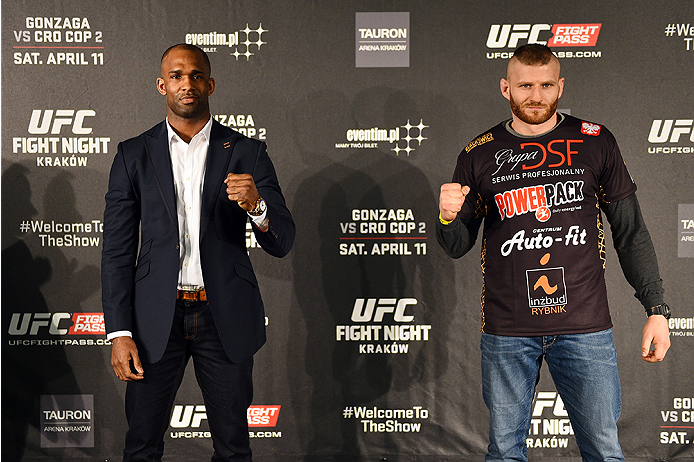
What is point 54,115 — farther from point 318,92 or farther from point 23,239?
point 318,92

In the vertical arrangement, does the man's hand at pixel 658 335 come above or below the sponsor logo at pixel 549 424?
above

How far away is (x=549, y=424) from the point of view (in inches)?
124

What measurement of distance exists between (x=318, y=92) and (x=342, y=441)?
1.83 metres

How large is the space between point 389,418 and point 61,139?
2258 millimetres

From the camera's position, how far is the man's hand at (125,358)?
199 centimetres

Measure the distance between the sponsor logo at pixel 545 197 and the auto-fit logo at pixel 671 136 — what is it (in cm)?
140

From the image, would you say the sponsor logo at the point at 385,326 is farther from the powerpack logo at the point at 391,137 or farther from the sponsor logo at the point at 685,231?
the sponsor logo at the point at 685,231

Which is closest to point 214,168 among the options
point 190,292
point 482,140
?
point 190,292

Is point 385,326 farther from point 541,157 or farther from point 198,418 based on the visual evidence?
point 541,157

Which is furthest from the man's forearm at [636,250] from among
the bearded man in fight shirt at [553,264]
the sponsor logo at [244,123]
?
the sponsor logo at [244,123]

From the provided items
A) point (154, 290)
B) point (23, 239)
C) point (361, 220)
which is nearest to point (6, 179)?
point (23, 239)

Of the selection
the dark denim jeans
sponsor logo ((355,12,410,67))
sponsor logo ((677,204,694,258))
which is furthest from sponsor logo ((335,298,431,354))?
sponsor logo ((677,204,694,258))

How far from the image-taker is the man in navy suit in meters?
2.03

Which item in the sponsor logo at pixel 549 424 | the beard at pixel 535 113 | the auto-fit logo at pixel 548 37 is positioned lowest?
the sponsor logo at pixel 549 424
